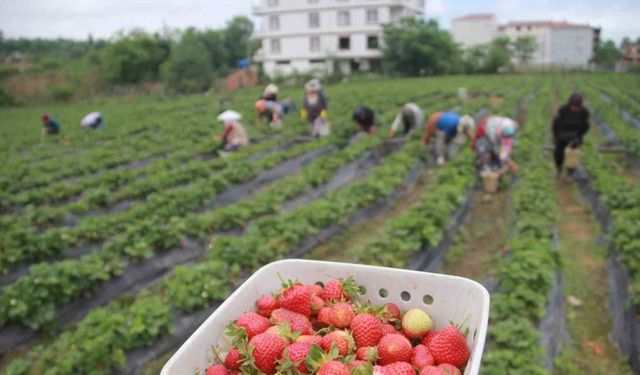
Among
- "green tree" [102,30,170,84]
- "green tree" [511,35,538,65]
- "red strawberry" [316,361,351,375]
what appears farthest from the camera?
A: "green tree" [511,35,538,65]

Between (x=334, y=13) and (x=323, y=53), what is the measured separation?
4.16 m

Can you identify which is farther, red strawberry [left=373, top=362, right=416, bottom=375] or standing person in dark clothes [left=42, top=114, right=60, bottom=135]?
standing person in dark clothes [left=42, top=114, right=60, bottom=135]

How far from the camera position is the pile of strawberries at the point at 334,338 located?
1694 millimetres

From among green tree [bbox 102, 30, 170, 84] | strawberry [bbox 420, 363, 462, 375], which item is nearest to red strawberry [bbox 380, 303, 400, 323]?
strawberry [bbox 420, 363, 462, 375]

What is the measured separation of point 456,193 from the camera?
7273 millimetres

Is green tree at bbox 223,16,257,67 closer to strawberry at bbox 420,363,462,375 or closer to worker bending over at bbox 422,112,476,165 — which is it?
worker bending over at bbox 422,112,476,165

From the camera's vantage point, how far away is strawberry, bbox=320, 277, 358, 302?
6.97 feet

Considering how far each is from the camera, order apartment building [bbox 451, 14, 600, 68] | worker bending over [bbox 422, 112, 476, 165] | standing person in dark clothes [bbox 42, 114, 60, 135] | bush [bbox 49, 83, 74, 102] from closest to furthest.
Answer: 1. worker bending over [bbox 422, 112, 476, 165]
2. standing person in dark clothes [bbox 42, 114, 60, 135]
3. bush [bbox 49, 83, 74, 102]
4. apartment building [bbox 451, 14, 600, 68]

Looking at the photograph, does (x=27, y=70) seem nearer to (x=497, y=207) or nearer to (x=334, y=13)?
(x=334, y=13)

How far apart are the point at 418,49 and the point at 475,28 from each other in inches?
1333

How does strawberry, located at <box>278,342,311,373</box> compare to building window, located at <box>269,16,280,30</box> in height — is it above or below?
below

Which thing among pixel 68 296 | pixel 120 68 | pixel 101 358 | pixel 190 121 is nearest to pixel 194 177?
pixel 68 296

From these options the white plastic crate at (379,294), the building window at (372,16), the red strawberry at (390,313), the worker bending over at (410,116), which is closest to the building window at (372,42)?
the building window at (372,16)

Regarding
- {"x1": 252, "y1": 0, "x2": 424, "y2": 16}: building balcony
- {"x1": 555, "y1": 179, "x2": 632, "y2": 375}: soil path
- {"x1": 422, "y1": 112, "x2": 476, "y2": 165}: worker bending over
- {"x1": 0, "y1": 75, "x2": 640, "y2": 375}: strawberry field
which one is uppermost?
{"x1": 252, "y1": 0, "x2": 424, "y2": 16}: building balcony
